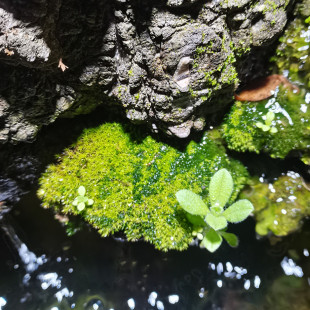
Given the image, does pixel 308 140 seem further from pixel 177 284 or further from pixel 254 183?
pixel 177 284

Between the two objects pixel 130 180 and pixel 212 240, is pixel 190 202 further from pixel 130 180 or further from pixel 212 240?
pixel 130 180

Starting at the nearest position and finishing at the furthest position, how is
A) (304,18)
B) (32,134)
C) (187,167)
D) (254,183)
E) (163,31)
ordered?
1. (163,31)
2. (32,134)
3. (304,18)
4. (187,167)
5. (254,183)

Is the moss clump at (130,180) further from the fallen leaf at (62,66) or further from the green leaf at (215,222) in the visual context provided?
the fallen leaf at (62,66)

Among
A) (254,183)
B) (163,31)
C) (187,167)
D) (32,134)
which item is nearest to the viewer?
(163,31)

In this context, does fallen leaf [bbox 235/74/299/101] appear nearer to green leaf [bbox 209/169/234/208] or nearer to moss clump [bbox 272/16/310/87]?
moss clump [bbox 272/16/310/87]

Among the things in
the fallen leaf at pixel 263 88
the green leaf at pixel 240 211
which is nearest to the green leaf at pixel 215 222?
the green leaf at pixel 240 211

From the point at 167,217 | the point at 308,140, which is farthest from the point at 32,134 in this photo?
the point at 308,140

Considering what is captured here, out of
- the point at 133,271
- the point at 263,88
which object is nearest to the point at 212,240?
the point at 133,271
